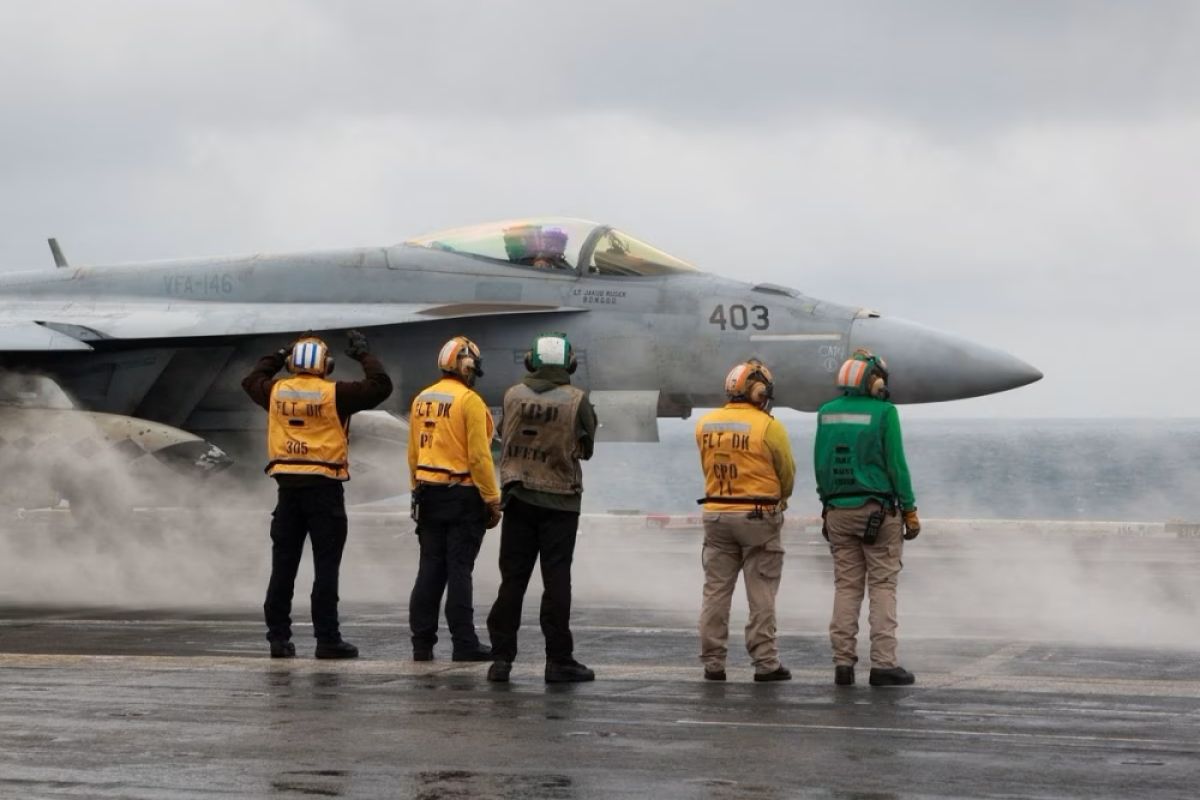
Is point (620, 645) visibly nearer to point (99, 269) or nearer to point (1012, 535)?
point (99, 269)

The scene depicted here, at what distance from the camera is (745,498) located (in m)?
10.4

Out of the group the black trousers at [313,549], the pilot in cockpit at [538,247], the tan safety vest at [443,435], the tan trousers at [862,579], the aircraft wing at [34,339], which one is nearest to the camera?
the tan trousers at [862,579]

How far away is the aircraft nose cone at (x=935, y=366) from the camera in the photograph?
15.9 m

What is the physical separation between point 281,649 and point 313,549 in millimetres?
681

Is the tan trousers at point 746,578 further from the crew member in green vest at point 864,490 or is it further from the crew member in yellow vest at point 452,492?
the crew member in yellow vest at point 452,492

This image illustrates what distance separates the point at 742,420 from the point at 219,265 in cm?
965

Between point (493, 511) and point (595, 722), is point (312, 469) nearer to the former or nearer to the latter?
point (493, 511)

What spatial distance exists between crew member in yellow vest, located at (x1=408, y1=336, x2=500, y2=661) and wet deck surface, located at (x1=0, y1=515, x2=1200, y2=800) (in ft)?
1.06

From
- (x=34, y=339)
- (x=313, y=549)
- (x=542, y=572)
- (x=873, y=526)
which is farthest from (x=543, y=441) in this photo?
(x=34, y=339)

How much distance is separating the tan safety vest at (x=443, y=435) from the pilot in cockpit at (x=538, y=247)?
5.95 m

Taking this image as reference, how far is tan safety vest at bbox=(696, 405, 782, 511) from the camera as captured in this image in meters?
10.4

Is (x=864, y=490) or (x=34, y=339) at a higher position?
(x=34, y=339)

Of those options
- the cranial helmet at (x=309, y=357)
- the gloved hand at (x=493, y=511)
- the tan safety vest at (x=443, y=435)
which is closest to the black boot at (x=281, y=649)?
the tan safety vest at (x=443, y=435)

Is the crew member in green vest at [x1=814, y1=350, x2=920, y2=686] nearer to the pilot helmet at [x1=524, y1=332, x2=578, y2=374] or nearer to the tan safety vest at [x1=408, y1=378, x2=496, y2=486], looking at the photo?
the pilot helmet at [x1=524, y1=332, x2=578, y2=374]
